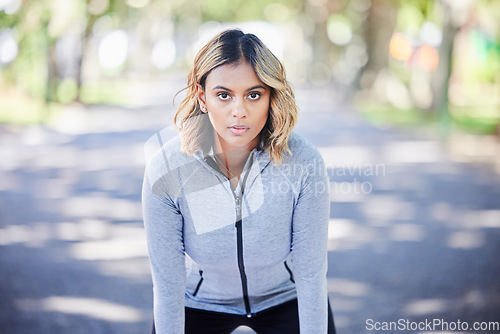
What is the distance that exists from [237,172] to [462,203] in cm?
522

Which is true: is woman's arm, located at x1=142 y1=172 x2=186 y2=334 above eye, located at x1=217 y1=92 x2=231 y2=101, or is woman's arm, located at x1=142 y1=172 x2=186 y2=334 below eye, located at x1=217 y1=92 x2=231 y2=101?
below

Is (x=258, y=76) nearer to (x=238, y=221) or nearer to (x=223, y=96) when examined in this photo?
(x=223, y=96)

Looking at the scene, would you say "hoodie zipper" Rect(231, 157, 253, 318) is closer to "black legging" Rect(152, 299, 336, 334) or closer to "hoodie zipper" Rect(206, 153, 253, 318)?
"hoodie zipper" Rect(206, 153, 253, 318)

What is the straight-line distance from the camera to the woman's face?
2156mm

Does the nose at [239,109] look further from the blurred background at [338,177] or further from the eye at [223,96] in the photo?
the blurred background at [338,177]

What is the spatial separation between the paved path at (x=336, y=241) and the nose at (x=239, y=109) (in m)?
2.07

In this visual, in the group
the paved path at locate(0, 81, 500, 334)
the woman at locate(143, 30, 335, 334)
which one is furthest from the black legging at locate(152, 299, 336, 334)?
Result: the paved path at locate(0, 81, 500, 334)

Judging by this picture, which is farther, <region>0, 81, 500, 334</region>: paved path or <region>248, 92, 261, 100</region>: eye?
<region>0, 81, 500, 334</region>: paved path

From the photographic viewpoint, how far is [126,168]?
373 inches

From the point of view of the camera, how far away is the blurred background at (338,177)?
4.14 m

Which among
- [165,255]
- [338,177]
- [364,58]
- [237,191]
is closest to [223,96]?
[237,191]

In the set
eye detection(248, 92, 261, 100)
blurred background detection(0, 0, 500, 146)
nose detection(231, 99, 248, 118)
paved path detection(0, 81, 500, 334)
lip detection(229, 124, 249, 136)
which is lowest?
paved path detection(0, 81, 500, 334)

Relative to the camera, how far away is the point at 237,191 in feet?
7.47

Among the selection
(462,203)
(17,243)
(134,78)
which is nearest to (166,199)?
(17,243)
